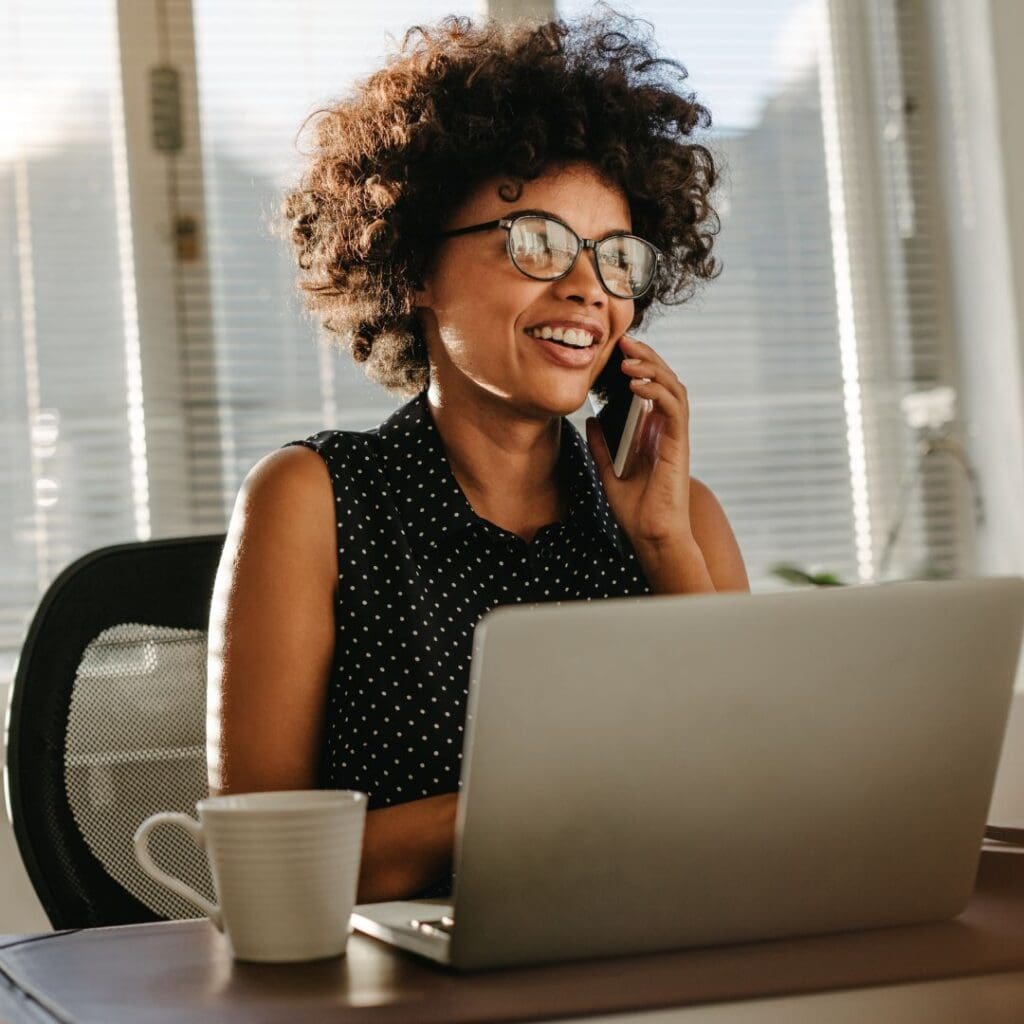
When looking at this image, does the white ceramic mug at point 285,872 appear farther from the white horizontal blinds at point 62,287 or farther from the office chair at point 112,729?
the white horizontal blinds at point 62,287

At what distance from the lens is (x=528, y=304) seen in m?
1.45

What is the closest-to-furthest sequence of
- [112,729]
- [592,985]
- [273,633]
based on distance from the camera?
[592,985] < [273,633] < [112,729]

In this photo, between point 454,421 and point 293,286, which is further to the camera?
point 293,286

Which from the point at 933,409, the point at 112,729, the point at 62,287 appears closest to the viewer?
the point at 112,729

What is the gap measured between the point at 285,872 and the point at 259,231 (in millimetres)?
2194

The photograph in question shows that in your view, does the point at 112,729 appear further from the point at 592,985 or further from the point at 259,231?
the point at 259,231

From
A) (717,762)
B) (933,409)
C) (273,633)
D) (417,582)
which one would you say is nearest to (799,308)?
(933,409)

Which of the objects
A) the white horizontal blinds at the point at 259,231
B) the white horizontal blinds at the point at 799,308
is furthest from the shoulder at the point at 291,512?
the white horizontal blinds at the point at 799,308

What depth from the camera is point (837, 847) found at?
0.78m

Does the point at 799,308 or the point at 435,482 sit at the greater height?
the point at 799,308

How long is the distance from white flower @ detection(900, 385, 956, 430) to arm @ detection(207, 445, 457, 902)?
1957 millimetres

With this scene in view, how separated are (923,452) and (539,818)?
250 centimetres

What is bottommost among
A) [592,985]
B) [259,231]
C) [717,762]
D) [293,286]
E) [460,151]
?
[592,985]

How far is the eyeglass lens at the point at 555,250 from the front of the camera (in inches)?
56.4
